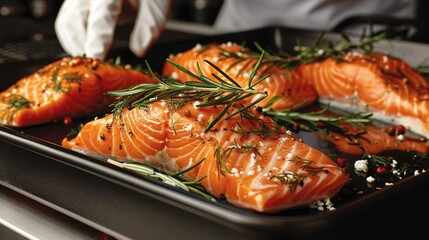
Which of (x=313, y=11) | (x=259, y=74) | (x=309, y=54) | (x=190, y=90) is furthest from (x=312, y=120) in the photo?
(x=313, y=11)

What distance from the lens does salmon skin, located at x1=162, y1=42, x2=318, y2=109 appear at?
80.1 inches

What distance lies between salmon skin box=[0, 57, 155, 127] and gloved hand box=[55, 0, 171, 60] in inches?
8.5

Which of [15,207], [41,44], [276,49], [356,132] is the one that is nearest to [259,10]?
[276,49]

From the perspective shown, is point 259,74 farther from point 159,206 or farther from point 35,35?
point 35,35

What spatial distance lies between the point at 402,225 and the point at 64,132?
1015mm

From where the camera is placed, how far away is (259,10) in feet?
11.8

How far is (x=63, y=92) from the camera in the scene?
71.8 inches

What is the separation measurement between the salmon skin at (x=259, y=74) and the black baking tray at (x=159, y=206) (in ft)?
2.56

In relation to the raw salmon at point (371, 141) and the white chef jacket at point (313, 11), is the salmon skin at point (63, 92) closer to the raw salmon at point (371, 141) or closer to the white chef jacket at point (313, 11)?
the raw salmon at point (371, 141)

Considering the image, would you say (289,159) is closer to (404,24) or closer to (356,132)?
(356,132)

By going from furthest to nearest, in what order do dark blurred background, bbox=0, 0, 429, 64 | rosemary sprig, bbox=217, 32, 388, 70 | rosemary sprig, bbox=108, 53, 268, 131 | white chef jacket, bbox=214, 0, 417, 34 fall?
white chef jacket, bbox=214, 0, 417, 34 → dark blurred background, bbox=0, 0, 429, 64 → rosemary sprig, bbox=217, 32, 388, 70 → rosemary sprig, bbox=108, 53, 268, 131

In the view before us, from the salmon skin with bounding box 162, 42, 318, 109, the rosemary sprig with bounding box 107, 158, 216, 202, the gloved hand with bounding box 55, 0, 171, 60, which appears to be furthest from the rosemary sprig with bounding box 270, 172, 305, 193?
the gloved hand with bounding box 55, 0, 171, 60

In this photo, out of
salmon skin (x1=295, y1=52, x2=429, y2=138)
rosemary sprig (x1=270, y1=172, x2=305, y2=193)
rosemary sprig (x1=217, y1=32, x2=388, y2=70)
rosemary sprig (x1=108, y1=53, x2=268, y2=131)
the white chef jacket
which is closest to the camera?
rosemary sprig (x1=270, y1=172, x2=305, y2=193)

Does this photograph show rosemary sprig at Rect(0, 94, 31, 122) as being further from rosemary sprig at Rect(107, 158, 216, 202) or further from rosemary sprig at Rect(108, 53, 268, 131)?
rosemary sprig at Rect(107, 158, 216, 202)
